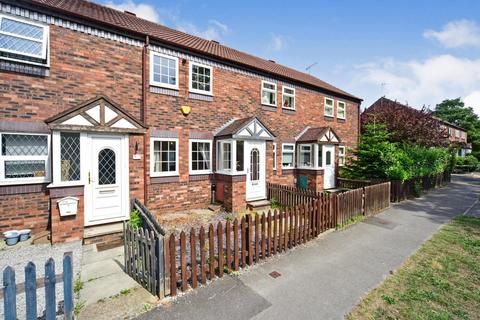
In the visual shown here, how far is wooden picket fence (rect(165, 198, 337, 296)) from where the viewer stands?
4.06 m

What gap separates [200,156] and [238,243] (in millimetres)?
5509

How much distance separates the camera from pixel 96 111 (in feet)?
21.2

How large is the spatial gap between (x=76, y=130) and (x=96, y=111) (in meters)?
0.75

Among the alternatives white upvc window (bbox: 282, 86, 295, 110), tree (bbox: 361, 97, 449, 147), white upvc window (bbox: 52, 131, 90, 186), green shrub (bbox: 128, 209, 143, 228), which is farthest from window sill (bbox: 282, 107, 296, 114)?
white upvc window (bbox: 52, 131, 90, 186)

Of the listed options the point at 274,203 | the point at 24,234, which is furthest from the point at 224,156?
the point at 24,234

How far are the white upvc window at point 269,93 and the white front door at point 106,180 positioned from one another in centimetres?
797

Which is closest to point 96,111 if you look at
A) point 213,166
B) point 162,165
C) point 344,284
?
point 162,165

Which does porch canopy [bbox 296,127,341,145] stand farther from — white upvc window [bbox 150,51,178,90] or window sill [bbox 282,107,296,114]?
white upvc window [bbox 150,51,178,90]

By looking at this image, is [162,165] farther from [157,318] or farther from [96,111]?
[157,318]

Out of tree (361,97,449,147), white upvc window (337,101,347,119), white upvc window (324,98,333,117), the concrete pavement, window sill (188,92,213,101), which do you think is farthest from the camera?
tree (361,97,449,147)

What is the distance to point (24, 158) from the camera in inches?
255

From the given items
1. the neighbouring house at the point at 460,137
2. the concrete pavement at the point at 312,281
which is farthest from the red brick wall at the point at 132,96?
the neighbouring house at the point at 460,137

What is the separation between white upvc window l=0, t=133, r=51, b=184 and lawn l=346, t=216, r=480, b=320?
8507 mm

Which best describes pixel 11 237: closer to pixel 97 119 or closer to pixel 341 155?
pixel 97 119
